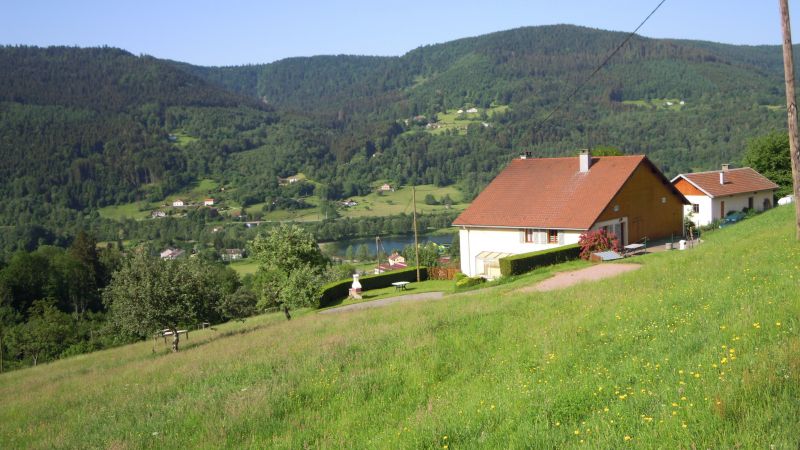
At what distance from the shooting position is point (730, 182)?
51.9 m

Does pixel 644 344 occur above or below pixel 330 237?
above

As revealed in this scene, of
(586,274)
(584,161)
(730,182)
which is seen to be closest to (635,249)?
(584,161)

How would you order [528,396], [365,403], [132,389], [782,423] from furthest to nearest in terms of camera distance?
[132,389]
[365,403]
[528,396]
[782,423]

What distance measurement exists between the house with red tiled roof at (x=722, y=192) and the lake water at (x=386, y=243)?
74.9 m

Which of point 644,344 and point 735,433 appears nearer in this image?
point 735,433

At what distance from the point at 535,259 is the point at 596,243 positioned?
3.40m

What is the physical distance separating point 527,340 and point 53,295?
81693mm

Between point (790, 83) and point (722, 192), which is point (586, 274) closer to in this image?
point (790, 83)

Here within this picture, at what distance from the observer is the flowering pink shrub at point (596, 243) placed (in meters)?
33.7

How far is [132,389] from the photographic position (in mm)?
14789

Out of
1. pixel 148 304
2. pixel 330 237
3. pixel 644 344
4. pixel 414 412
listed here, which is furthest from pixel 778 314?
pixel 330 237

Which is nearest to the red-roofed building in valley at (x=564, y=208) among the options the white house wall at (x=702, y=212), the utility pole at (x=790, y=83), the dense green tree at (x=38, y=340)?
the white house wall at (x=702, y=212)

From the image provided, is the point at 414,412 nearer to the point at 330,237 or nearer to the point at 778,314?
the point at 778,314

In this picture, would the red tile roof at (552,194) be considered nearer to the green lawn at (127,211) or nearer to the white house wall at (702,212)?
the white house wall at (702,212)
